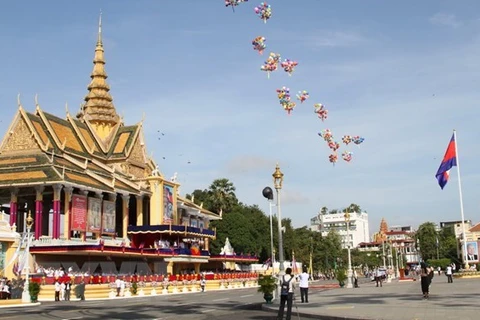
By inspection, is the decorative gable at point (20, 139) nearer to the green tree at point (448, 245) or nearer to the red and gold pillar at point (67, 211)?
the red and gold pillar at point (67, 211)

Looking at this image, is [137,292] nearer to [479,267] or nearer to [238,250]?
[238,250]

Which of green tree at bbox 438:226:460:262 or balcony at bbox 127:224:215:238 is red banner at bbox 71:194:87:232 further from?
green tree at bbox 438:226:460:262

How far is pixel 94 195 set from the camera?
57.0 m

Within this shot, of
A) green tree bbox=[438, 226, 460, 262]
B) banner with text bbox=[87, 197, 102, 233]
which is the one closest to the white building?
green tree bbox=[438, 226, 460, 262]

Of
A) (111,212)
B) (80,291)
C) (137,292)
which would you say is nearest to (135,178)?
(111,212)

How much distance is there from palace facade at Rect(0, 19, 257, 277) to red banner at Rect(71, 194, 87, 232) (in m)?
0.09

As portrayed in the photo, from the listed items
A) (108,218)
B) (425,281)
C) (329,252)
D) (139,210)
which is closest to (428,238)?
(329,252)

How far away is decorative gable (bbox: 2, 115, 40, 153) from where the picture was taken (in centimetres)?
5678

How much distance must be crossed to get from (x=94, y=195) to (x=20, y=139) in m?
8.98

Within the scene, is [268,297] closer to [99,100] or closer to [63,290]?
[63,290]

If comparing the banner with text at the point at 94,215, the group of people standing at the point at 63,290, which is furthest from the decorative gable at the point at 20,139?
the group of people standing at the point at 63,290

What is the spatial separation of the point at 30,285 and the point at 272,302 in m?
15.3

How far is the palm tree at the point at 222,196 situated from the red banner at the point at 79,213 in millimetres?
40932

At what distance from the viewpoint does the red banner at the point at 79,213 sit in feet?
171
